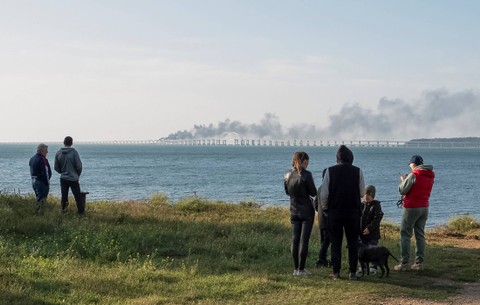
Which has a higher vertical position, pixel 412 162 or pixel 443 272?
pixel 412 162

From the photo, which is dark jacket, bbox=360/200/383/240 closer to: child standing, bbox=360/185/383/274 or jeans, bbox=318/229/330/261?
child standing, bbox=360/185/383/274

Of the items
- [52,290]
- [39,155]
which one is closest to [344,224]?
[52,290]

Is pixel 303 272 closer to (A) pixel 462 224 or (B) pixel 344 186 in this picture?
(B) pixel 344 186

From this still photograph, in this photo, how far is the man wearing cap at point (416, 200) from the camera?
9680 millimetres

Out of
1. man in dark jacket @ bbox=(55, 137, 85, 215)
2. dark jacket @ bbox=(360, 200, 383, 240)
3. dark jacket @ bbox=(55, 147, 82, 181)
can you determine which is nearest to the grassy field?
dark jacket @ bbox=(360, 200, 383, 240)

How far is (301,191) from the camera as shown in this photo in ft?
28.9

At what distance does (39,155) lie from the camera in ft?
46.0

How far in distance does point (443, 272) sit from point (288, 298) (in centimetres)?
382

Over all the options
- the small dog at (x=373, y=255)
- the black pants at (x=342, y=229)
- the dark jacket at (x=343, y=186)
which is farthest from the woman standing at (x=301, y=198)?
the small dog at (x=373, y=255)

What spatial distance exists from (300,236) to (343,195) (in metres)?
1.09

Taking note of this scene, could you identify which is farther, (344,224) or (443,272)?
(443,272)

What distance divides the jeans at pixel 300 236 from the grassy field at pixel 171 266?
0.32 m

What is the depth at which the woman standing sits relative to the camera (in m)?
8.78

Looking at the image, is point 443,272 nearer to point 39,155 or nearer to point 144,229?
point 144,229
